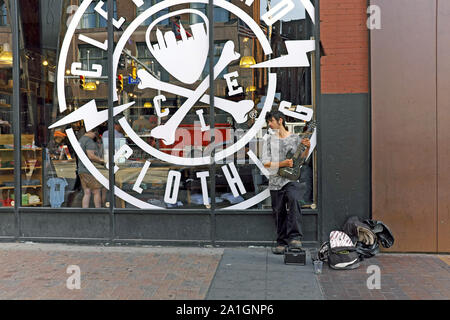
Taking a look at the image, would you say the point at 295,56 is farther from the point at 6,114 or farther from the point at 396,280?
the point at 6,114

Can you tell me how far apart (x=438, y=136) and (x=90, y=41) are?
5.28 m

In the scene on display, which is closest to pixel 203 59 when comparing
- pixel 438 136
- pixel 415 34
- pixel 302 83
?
pixel 302 83

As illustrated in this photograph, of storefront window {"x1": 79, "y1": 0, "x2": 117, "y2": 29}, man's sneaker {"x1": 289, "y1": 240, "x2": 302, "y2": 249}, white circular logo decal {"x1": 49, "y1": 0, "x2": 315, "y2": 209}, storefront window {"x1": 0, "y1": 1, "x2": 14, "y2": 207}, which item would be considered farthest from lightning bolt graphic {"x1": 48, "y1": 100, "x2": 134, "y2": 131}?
man's sneaker {"x1": 289, "y1": 240, "x2": 302, "y2": 249}

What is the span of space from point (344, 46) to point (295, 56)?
694mm

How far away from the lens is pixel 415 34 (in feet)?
19.2

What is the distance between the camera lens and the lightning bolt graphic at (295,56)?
6199 millimetres

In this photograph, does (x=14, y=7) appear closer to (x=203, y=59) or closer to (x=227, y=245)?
(x=203, y=59)

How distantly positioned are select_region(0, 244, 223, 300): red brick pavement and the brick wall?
2.96m

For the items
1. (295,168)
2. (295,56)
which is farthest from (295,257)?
(295,56)

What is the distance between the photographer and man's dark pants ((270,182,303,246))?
573cm

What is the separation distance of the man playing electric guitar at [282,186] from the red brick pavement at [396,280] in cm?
73

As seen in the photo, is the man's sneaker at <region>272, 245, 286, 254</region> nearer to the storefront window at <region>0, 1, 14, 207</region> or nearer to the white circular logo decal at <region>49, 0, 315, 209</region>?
the white circular logo decal at <region>49, 0, 315, 209</region>

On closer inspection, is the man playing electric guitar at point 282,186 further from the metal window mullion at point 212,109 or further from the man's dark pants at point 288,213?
the metal window mullion at point 212,109

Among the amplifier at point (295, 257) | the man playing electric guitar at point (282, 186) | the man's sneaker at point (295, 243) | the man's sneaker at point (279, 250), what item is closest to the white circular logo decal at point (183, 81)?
the man playing electric guitar at point (282, 186)
